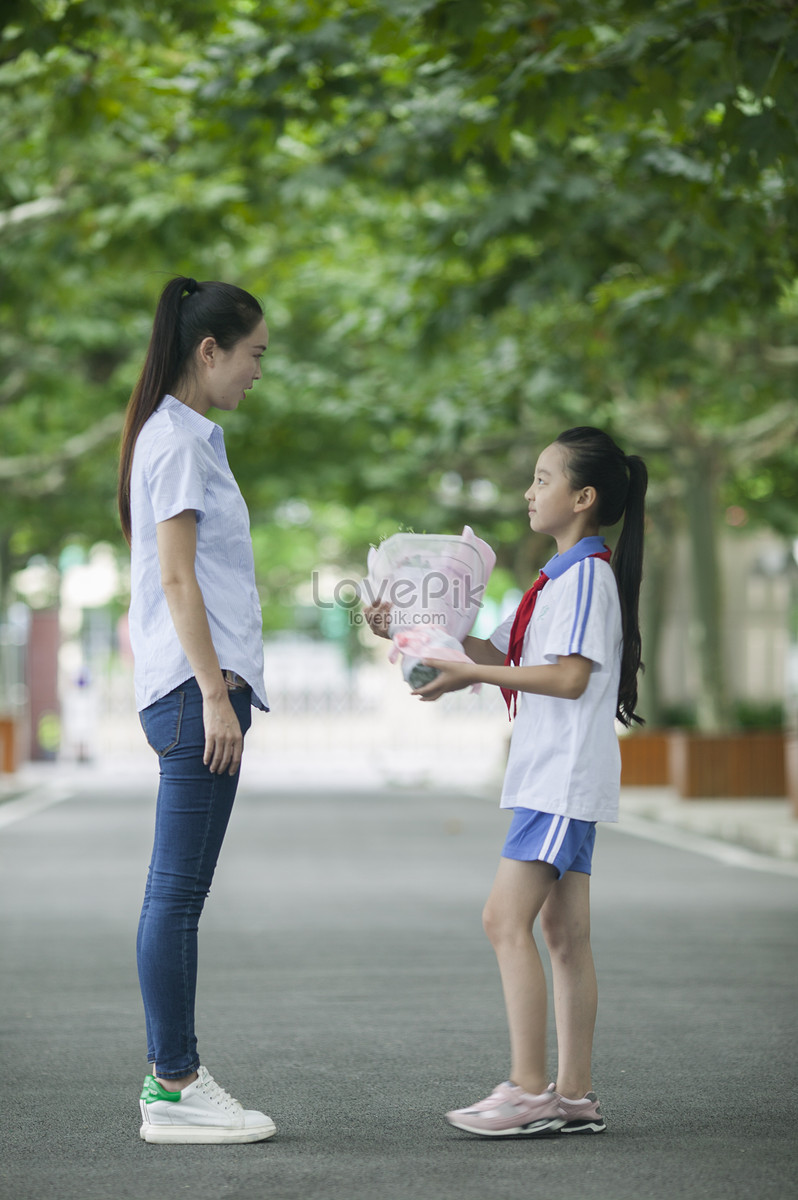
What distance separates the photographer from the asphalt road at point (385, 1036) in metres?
4.40

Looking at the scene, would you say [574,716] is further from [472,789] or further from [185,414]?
[472,789]

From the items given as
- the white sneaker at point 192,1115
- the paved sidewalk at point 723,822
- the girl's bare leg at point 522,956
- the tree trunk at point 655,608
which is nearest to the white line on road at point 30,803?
the paved sidewalk at point 723,822

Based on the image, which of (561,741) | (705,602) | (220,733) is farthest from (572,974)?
(705,602)

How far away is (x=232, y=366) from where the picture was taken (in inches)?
188

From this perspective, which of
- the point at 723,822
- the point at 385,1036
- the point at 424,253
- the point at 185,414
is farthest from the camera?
the point at 723,822

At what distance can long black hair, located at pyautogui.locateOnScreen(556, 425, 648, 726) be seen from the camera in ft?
15.8

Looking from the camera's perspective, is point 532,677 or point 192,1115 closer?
point 532,677

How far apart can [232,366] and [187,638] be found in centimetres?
76

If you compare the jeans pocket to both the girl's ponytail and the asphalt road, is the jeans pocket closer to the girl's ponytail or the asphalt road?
the asphalt road

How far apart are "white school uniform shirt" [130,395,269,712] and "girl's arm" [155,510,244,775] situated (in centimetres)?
6

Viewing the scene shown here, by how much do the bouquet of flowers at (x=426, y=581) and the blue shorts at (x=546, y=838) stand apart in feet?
1.48

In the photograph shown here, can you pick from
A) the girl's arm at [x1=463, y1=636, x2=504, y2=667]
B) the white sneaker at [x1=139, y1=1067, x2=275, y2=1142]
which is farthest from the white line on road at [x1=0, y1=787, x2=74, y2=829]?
the girl's arm at [x1=463, y1=636, x2=504, y2=667]

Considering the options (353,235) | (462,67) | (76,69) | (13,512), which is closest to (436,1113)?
(462,67)

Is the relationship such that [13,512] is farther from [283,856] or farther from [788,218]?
[788,218]
